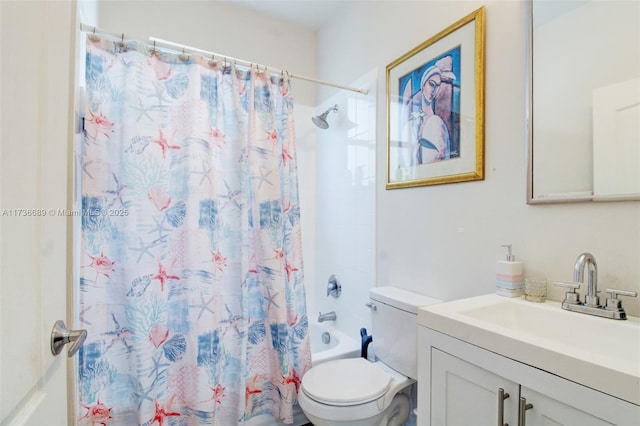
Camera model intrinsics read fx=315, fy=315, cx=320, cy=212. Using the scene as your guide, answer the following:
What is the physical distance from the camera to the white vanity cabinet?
24.2 inches

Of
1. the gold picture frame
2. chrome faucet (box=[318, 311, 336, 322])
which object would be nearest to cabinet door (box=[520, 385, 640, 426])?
the gold picture frame

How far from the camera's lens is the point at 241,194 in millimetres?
1640

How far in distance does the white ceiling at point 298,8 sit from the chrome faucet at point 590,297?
7.14ft

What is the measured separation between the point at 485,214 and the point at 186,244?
1343 millimetres

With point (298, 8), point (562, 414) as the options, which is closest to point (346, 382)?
point (562, 414)

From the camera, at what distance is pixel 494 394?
0.78m

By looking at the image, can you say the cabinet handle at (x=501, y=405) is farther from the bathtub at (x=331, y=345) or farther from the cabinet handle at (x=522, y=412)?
the bathtub at (x=331, y=345)

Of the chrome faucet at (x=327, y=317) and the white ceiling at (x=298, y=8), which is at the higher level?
the white ceiling at (x=298, y=8)

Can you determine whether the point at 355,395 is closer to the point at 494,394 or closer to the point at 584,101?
the point at 494,394

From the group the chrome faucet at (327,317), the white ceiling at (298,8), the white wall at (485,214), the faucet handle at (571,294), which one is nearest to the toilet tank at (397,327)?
the white wall at (485,214)

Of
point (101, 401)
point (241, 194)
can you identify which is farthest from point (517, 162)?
point (101, 401)

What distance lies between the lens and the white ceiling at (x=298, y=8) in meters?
2.25

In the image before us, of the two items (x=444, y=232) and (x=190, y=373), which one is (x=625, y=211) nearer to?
(x=444, y=232)

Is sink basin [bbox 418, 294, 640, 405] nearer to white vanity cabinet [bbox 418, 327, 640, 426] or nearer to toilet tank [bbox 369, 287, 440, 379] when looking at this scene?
white vanity cabinet [bbox 418, 327, 640, 426]
